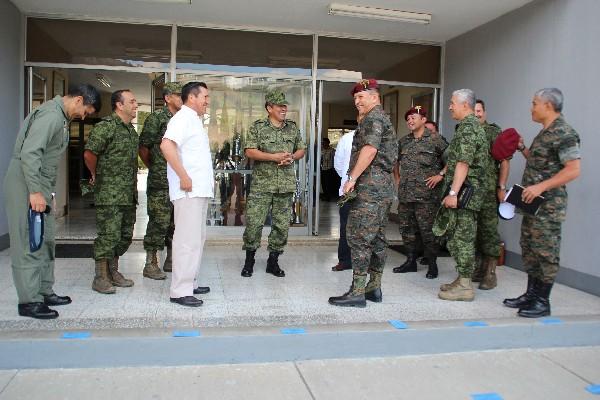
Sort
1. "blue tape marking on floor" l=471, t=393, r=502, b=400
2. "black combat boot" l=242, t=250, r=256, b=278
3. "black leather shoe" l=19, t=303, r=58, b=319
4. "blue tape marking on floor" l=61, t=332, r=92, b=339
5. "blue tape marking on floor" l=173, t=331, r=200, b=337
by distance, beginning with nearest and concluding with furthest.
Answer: "blue tape marking on floor" l=471, t=393, r=502, b=400 < "blue tape marking on floor" l=61, t=332, r=92, b=339 < "blue tape marking on floor" l=173, t=331, r=200, b=337 < "black leather shoe" l=19, t=303, r=58, b=319 < "black combat boot" l=242, t=250, r=256, b=278

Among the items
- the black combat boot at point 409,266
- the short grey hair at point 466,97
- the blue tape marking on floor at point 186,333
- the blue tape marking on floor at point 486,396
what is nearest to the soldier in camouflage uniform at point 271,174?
the black combat boot at point 409,266

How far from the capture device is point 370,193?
407 centimetres

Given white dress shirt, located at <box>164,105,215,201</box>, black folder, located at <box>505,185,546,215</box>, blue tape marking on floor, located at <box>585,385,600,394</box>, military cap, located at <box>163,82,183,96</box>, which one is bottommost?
blue tape marking on floor, located at <box>585,385,600,394</box>

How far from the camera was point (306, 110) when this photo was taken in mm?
7645

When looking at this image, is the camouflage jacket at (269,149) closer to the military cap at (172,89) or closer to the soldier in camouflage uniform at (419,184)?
the military cap at (172,89)

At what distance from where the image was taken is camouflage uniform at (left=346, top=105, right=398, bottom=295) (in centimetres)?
406

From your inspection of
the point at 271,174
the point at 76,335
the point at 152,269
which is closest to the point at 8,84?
the point at 152,269

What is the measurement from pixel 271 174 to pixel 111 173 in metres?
1.42

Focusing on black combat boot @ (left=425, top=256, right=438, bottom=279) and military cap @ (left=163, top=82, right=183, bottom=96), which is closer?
military cap @ (left=163, top=82, right=183, bottom=96)

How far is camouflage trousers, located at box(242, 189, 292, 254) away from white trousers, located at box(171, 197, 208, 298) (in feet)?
3.35

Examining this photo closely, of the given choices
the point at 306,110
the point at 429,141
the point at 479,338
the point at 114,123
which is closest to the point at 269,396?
the point at 479,338

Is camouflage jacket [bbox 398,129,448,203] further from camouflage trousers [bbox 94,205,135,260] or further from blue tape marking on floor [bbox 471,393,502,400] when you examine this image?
camouflage trousers [bbox 94,205,135,260]

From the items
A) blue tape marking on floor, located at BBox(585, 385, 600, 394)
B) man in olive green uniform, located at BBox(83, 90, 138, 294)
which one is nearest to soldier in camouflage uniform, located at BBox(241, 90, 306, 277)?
man in olive green uniform, located at BBox(83, 90, 138, 294)

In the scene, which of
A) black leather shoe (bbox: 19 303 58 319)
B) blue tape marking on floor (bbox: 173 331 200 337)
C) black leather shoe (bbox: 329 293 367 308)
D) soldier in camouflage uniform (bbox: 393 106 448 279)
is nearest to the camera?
blue tape marking on floor (bbox: 173 331 200 337)
